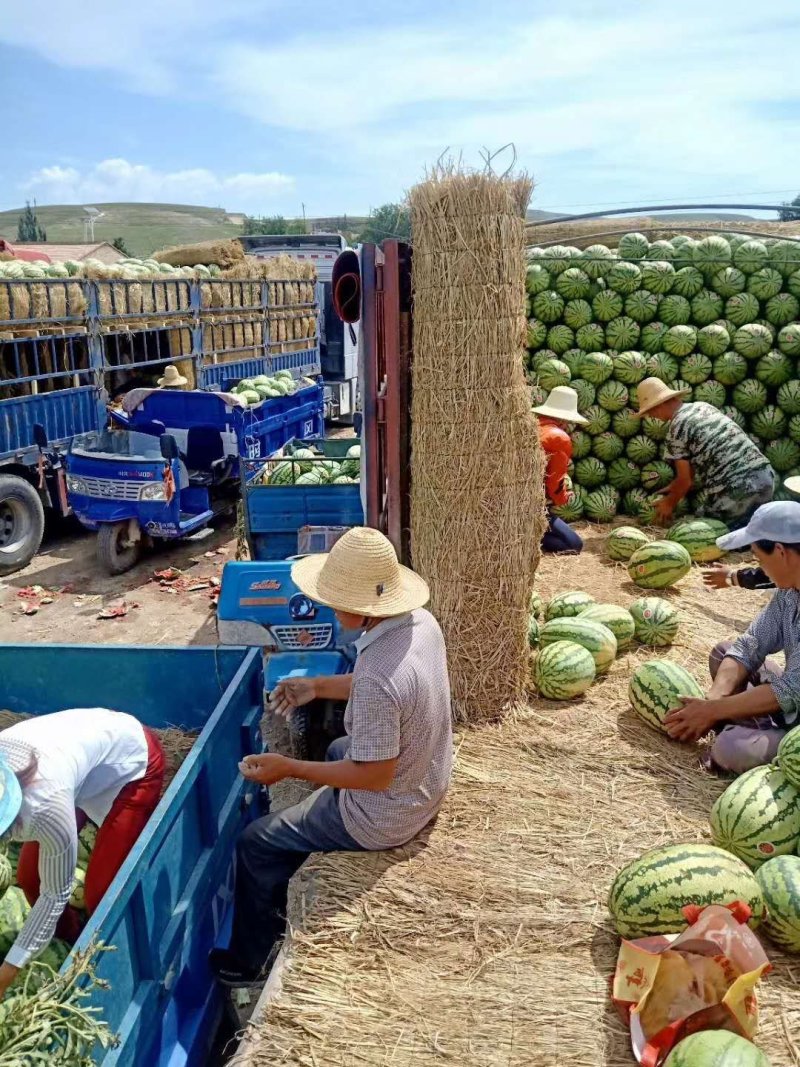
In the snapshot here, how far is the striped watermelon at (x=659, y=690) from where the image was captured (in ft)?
14.3

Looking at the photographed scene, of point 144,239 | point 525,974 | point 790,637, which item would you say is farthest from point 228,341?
point 144,239

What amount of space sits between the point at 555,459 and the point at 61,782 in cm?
509

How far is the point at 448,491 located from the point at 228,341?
959cm

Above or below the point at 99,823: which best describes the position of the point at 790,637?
above

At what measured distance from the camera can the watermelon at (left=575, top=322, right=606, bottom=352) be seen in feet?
30.1

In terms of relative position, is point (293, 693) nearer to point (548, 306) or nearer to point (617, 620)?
point (617, 620)

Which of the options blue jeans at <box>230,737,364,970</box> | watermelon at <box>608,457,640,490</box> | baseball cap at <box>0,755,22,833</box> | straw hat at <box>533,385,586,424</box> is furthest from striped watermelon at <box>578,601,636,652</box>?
watermelon at <box>608,457,640,490</box>

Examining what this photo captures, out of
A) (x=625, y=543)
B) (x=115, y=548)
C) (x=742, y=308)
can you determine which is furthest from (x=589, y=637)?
(x=742, y=308)

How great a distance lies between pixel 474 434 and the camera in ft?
14.2

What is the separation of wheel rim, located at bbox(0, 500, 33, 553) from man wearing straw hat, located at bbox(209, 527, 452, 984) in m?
6.31

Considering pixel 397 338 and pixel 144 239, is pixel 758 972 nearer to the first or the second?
pixel 397 338

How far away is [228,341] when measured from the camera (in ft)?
42.9

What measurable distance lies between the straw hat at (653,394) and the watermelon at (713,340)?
1275mm

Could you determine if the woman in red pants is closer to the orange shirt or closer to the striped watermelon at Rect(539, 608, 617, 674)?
the striped watermelon at Rect(539, 608, 617, 674)
